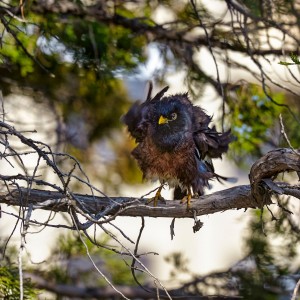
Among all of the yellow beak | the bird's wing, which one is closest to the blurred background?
the bird's wing

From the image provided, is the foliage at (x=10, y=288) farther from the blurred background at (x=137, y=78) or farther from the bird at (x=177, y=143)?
the bird at (x=177, y=143)

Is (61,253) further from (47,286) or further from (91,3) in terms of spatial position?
(91,3)

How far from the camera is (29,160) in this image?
7.39 m

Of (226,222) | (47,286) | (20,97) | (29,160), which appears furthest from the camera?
(226,222)

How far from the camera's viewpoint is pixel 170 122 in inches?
158

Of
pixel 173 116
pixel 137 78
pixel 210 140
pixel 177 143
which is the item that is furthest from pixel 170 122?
pixel 137 78

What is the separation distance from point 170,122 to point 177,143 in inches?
5.6

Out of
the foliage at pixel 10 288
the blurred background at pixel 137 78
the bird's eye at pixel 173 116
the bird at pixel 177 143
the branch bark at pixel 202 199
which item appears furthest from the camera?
the blurred background at pixel 137 78

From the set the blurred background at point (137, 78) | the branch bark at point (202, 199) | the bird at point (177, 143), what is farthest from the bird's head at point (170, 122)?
the branch bark at point (202, 199)

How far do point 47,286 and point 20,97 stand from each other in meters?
1.46

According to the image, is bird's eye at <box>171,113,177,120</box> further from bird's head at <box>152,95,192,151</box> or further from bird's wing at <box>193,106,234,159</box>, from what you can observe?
bird's wing at <box>193,106,234,159</box>

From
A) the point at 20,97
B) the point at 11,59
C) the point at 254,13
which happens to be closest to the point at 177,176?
the point at 254,13

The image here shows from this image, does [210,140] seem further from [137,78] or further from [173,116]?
[137,78]

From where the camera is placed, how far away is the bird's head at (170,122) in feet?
12.9
